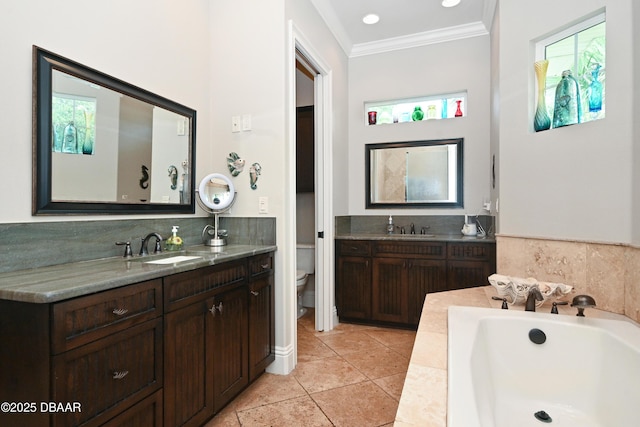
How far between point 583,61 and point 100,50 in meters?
2.57

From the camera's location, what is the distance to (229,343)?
1.83 meters

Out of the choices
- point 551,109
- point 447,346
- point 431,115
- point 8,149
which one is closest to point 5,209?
point 8,149

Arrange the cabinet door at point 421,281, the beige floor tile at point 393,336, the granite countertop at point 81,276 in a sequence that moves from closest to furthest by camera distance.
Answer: the granite countertop at point 81,276
the beige floor tile at point 393,336
the cabinet door at point 421,281

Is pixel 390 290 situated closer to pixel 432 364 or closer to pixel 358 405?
pixel 358 405

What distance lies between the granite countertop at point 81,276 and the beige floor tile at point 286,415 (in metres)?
0.86

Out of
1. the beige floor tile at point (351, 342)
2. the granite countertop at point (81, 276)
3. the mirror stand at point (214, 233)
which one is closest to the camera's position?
the granite countertop at point (81, 276)

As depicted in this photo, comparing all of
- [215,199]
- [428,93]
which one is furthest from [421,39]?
[215,199]

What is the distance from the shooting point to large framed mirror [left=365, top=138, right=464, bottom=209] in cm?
345

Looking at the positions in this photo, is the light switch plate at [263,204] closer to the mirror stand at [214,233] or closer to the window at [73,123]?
the mirror stand at [214,233]

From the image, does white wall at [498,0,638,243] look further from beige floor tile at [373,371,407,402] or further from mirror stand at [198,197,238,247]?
mirror stand at [198,197,238,247]

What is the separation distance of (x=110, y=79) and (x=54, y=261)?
0.95 metres

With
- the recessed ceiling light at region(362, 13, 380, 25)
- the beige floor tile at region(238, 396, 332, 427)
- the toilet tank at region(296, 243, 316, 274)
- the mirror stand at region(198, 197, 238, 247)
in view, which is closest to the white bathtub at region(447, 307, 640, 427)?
the beige floor tile at region(238, 396, 332, 427)

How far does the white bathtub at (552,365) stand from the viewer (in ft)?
4.25

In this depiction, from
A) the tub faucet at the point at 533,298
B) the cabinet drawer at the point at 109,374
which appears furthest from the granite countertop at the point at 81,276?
the tub faucet at the point at 533,298
